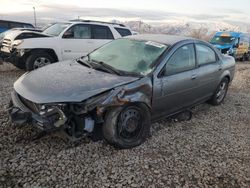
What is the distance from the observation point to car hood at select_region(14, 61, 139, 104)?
2814 millimetres

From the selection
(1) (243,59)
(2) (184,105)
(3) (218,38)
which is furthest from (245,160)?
(1) (243,59)

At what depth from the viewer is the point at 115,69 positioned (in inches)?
139

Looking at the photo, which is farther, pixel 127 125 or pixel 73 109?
pixel 127 125

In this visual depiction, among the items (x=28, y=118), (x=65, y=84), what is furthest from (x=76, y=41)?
(x=28, y=118)

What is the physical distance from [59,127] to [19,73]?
17.6ft

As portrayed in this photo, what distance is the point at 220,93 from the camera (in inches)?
217

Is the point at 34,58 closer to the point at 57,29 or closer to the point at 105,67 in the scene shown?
the point at 57,29

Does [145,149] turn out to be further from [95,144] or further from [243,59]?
[243,59]

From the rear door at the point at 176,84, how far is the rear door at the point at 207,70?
0.66ft

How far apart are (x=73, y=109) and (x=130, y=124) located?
885mm

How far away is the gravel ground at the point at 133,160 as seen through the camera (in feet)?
8.95

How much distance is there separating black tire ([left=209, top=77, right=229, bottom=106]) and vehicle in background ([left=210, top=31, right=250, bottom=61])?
10076 mm

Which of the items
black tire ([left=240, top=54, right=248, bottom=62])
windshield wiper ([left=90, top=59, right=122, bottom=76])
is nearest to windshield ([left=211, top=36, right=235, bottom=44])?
black tire ([left=240, top=54, right=248, bottom=62])

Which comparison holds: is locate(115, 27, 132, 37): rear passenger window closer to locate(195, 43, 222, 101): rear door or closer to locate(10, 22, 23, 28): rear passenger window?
locate(195, 43, 222, 101): rear door
